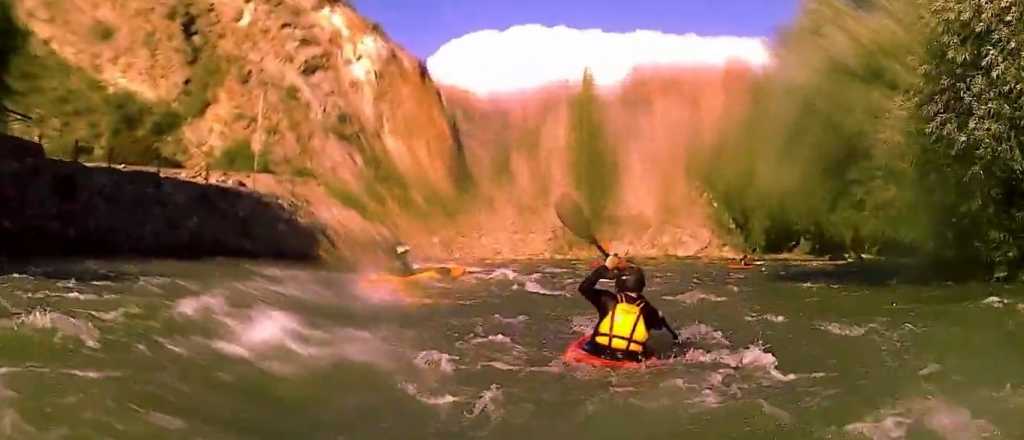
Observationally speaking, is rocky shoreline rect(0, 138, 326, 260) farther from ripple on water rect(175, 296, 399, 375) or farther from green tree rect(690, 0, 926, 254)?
green tree rect(690, 0, 926, 254)

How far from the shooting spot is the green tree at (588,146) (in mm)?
45812

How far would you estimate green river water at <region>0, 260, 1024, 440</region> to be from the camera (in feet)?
27.3

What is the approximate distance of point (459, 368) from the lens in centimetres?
1138

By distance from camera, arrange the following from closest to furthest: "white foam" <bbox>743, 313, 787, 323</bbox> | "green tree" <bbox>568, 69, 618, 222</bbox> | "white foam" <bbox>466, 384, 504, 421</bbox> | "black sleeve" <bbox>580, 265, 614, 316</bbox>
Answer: "white foam" <bbox>466, 384, 504, 421</bbox> → "black sleeve" <bbox>580, 265, 614, 316</bbox> → "white foam" <bbox>743, 313, 787, 323</bbox> → "green tree" <bbox>568, 69, 618, 222</bbox>

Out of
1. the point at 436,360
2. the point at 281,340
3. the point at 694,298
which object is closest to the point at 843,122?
the point at 694,298

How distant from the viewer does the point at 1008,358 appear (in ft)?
37.5

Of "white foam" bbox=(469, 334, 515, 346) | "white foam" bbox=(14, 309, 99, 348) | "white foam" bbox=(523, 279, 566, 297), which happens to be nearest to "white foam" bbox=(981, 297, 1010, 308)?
"white foam" bbox=(469, 334, 515, 346)

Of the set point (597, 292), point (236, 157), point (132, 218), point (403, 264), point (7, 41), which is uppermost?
point (7, 41)

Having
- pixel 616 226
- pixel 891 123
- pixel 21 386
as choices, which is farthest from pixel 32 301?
pixel 616 226

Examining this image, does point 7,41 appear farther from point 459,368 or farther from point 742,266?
point 459,368

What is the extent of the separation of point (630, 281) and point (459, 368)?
6.58 ft

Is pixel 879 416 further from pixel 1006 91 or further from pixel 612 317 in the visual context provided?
pixel 1006 91

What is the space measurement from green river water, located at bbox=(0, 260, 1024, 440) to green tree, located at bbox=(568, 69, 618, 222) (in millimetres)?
27903

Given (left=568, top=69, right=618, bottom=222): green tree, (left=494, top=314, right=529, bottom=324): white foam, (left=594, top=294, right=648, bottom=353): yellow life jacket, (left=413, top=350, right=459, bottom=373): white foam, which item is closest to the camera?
(left=594, top=294, right=648, bottom=353): yellow life jacket
